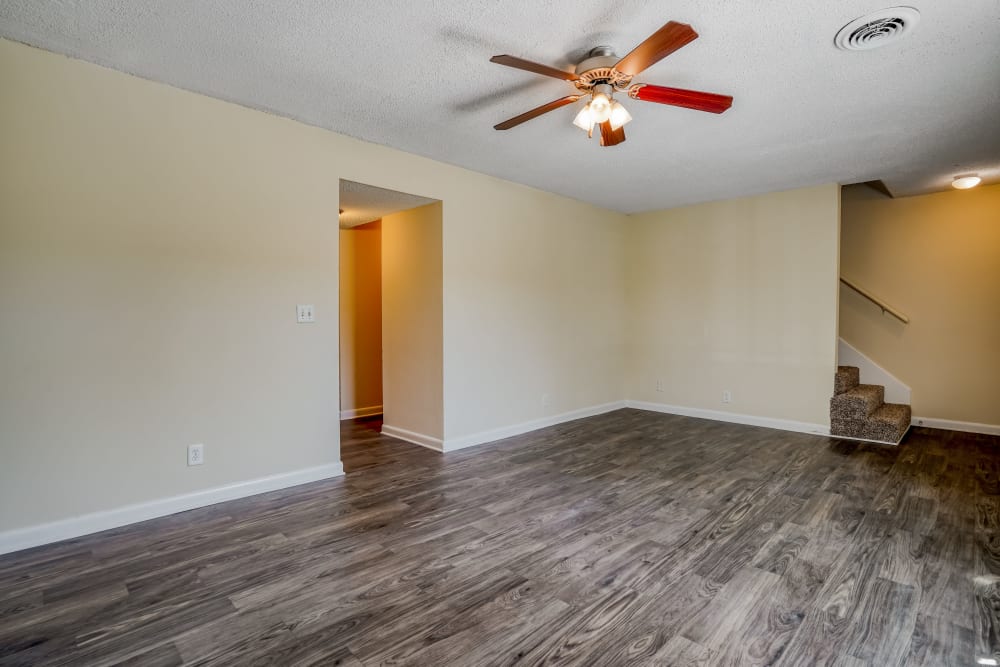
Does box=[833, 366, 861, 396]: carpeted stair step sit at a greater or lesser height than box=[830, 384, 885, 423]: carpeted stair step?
greater

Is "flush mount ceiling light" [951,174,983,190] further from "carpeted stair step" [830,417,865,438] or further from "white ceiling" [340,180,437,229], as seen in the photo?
"white ceiling" [340,180,437,229]

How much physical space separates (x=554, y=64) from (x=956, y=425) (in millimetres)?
5580

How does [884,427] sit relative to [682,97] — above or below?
below

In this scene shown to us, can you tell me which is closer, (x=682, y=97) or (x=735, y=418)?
(x=682, y=97)

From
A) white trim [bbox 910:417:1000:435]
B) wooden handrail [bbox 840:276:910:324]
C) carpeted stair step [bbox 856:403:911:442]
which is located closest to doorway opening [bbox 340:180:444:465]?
carpeted stair step [bbox 856:403:911:442]

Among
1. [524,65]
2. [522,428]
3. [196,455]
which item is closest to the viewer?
[524,65]

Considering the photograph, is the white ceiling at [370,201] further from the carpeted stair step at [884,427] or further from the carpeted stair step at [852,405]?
the carpeted stair step at [884,427]

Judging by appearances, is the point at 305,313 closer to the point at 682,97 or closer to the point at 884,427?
the point at 682,97

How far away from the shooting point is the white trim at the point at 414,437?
4188mm

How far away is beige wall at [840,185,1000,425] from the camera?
475cm

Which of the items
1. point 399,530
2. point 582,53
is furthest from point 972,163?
point 399,530

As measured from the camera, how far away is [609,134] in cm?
277

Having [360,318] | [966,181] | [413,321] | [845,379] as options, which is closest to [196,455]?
[413,321]

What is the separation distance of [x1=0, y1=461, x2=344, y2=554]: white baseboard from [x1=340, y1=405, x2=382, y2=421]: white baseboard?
2.16 metres
